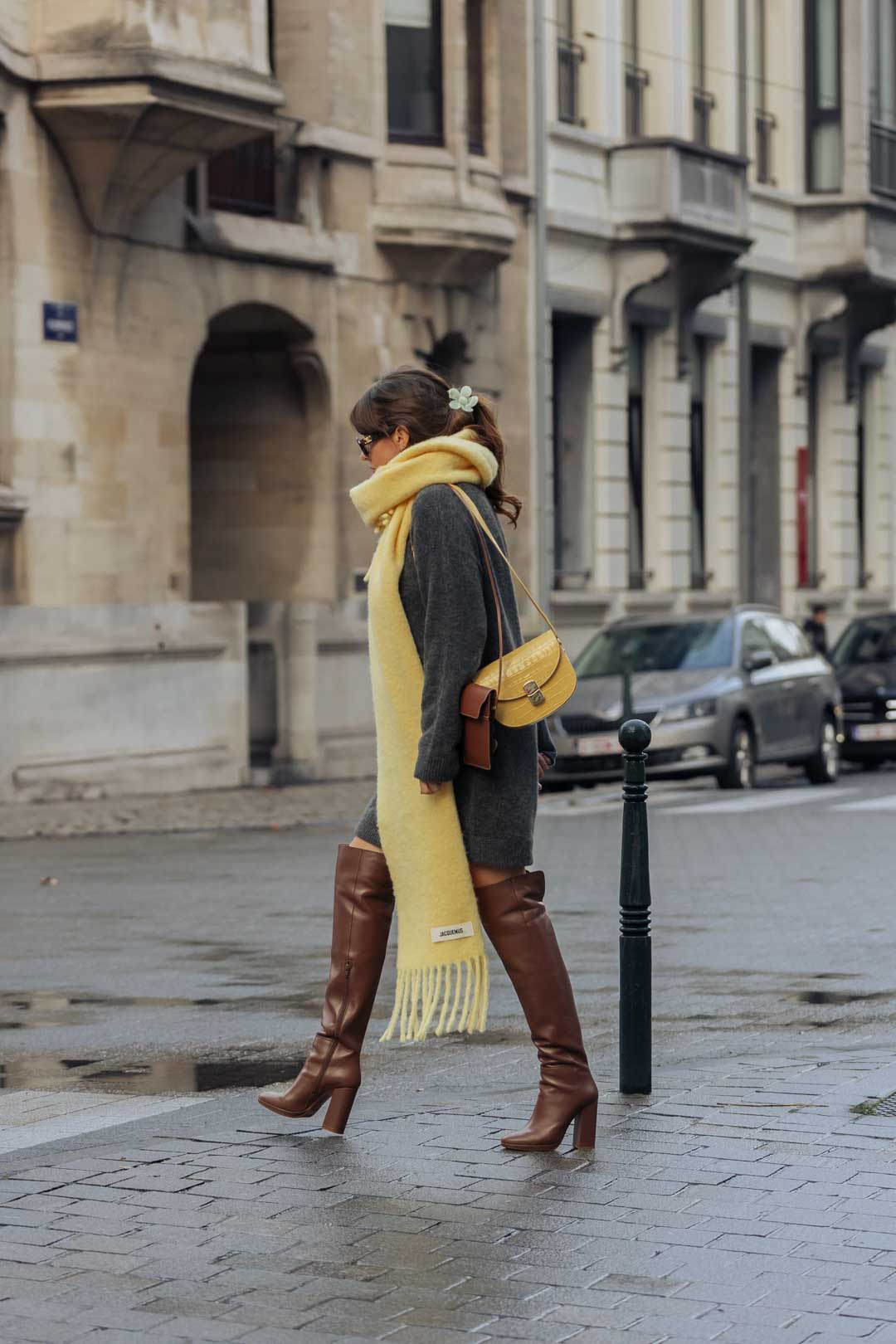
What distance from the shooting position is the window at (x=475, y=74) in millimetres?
26938

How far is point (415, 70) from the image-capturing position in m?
26.0

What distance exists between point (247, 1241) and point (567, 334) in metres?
25.6

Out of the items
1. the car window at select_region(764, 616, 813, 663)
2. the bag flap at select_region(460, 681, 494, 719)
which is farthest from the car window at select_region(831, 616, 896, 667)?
the bag flap at select_region(460, 681, 494, 719)

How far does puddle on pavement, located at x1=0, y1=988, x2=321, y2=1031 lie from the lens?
8.98m

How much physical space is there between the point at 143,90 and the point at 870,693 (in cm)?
984

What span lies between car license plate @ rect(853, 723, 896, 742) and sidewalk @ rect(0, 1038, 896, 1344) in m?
18.4

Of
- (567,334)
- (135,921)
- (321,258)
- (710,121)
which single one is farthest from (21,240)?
(710,121)

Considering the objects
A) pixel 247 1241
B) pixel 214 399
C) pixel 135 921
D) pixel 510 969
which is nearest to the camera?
pixel 247 1241

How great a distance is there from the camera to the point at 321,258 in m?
24.2

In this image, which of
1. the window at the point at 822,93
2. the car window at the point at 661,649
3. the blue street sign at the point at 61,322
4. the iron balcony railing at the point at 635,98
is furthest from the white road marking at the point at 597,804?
the window at the point at 822,93

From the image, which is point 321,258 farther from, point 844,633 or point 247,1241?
point 247,1241

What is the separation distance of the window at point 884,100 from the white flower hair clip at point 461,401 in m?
31.4

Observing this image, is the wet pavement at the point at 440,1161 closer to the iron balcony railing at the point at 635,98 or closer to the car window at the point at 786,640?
the car window at the point at 786,640

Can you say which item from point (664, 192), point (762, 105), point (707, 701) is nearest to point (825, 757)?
point (707, 701)
